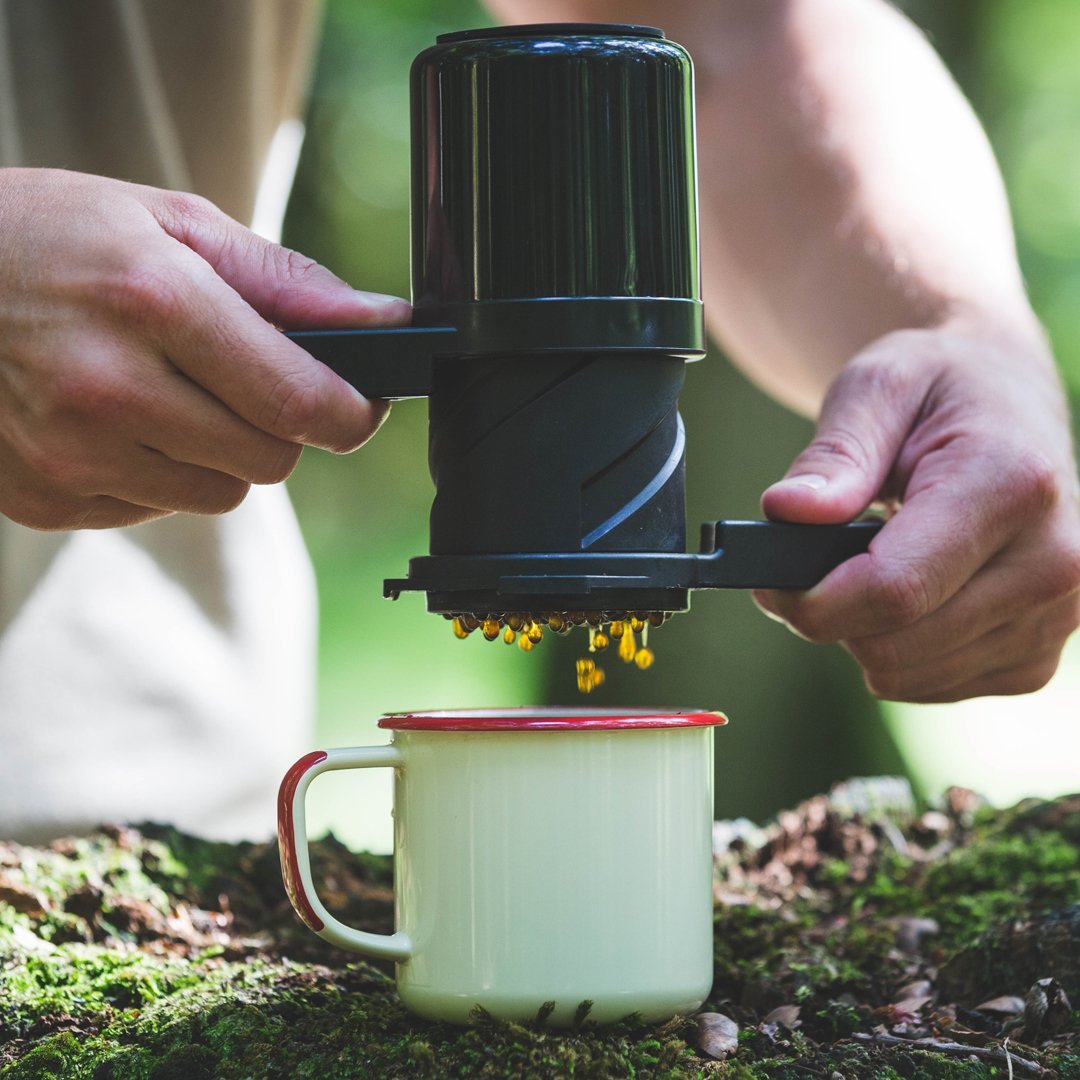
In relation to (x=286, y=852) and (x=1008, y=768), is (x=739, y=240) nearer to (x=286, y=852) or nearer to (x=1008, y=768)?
(x=286, y=852)

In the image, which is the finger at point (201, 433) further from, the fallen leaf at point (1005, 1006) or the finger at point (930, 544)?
the fallen leaf at point (1005, 1006)

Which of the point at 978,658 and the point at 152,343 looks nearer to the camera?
the point at 152,343

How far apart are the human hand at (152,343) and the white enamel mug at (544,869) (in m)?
0.25

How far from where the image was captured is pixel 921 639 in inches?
52.0

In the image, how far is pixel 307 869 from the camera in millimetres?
1098

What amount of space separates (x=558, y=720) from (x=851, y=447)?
1.43 feet

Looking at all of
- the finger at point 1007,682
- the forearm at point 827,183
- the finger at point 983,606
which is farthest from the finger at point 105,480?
the forearm at point 827,183

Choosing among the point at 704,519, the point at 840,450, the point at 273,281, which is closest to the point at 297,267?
the point at 273,281

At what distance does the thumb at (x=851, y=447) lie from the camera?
3.93 ft

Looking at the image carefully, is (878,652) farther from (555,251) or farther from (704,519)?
(704,519)

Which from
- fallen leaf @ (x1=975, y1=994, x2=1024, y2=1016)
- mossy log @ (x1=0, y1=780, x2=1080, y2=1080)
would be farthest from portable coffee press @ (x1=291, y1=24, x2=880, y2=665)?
fallen leaf @ (x1=975, y1=994, x2=1024, y2=1016)

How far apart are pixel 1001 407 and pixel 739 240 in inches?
27.3

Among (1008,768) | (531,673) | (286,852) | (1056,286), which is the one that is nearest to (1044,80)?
(1056,286)

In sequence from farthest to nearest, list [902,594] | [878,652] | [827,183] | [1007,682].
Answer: [827,183], [1007,682], [878,652], [902,594]
